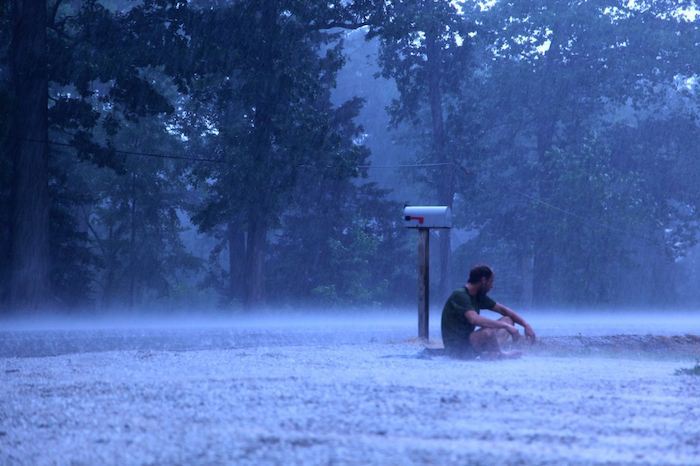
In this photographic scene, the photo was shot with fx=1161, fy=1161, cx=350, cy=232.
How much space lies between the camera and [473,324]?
13.3 meters

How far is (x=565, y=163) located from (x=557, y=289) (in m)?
7.21

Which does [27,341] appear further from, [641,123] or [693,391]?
[641,123]

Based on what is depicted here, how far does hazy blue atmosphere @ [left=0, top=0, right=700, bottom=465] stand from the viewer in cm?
805

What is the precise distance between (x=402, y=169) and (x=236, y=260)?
14.3 m

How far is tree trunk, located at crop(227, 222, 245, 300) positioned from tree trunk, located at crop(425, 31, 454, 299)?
9.29 meters

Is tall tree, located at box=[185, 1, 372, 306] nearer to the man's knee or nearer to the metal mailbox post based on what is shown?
the metal mailbox post

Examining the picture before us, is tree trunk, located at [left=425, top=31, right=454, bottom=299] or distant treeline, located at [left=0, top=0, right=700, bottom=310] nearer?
distant treeline, located at [left=0, top=0, right=700, bottom=310]

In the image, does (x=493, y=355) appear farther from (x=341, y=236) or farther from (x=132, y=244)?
(x=341, y=236)

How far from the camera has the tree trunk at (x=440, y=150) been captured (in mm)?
53844

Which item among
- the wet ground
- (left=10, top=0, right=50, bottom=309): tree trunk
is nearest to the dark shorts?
the wet ground

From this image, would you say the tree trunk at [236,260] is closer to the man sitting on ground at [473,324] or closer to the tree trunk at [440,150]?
the tree trunk at [440,150]

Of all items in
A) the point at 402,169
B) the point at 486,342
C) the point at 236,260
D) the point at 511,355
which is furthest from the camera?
the point at 402,169

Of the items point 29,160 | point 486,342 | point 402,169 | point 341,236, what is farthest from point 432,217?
point 402,169

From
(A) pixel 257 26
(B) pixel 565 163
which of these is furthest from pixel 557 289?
(A) pixel 257 26
